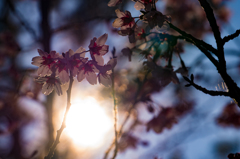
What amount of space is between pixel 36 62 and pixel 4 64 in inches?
152

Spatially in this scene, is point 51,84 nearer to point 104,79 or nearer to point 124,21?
point 104,79

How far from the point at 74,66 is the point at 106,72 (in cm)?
19

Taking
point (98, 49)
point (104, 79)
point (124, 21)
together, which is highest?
point (124, 21)

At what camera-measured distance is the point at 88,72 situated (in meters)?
0.97

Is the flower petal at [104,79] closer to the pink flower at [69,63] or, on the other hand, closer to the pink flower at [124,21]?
the pink flower at [69,63]

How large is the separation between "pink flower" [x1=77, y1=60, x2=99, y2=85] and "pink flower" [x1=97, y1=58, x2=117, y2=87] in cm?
3

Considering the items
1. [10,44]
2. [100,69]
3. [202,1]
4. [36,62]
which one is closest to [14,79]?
[10,44]

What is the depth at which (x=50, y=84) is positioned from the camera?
1.00 metres

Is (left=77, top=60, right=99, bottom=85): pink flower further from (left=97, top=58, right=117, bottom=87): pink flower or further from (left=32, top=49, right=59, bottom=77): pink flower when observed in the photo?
(left=32, top=49, right=59, bottom=77): pink flower

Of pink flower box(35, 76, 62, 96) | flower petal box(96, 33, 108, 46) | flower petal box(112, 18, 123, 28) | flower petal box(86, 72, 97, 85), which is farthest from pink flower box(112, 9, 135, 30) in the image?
pink flower box(35, 76, 62, 96)

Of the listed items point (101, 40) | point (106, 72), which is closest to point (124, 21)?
point (101, 40)

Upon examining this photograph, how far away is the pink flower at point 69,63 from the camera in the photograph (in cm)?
88

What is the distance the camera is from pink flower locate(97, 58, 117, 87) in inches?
37.2

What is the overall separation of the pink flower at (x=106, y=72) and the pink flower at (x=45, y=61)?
266 millimetres
